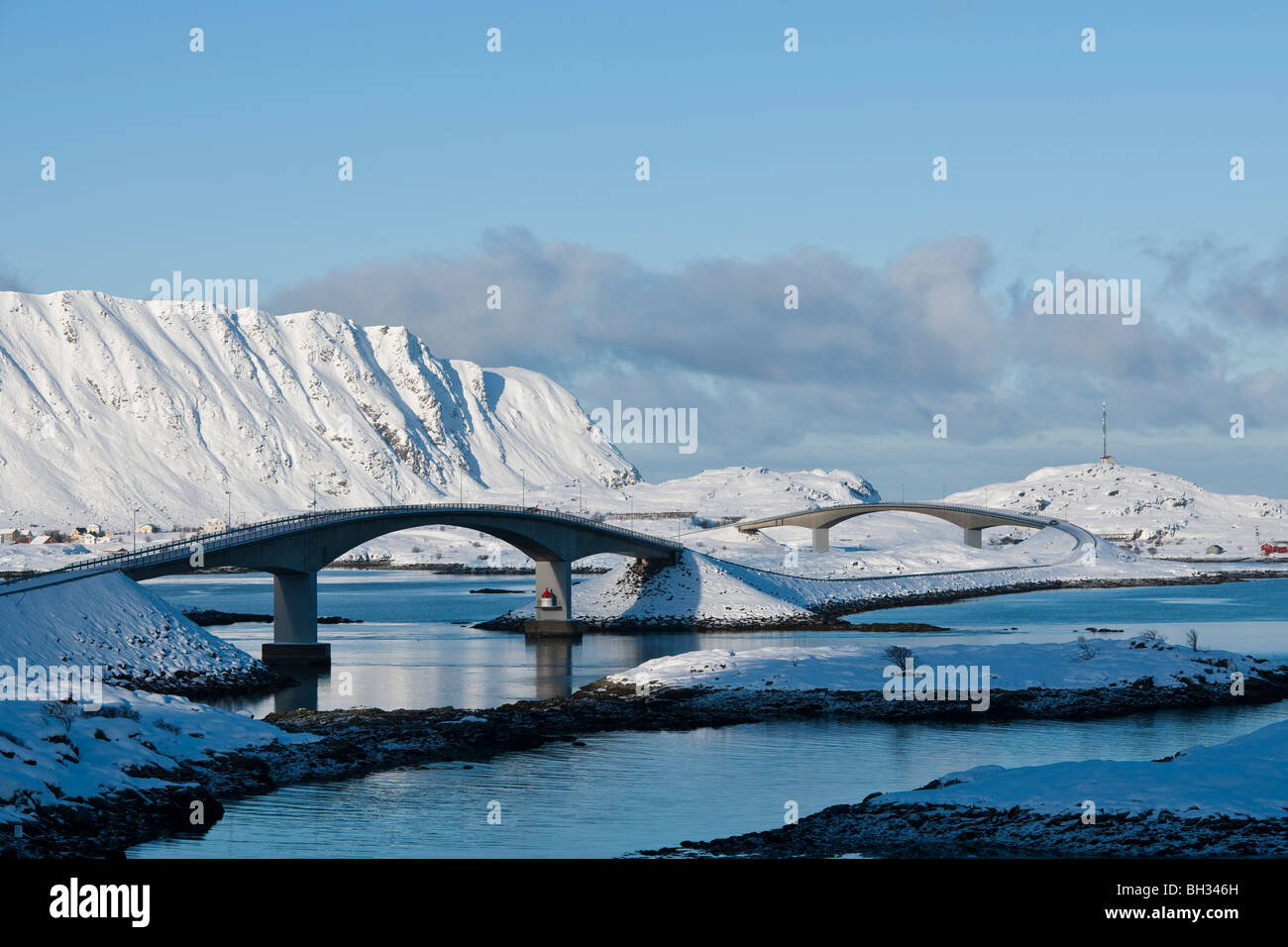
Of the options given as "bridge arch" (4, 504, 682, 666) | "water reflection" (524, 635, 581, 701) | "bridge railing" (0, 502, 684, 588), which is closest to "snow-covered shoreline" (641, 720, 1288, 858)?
"water reflection" (524, 635, 581, 701)

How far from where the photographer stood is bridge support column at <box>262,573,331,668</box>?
8000 centimetres

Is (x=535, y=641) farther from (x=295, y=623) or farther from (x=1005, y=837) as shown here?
(x=1005, y=837)

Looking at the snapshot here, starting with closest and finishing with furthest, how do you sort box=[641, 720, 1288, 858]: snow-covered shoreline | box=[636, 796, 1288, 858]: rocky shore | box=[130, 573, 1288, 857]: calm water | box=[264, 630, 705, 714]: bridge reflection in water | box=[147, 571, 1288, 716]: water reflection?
box=[636, 796, 1288, 858]: rocky shore
box=[641, 720, 1288, 858]: snow-covered shoreline
box=[130, 573, 1288, 857]: calm water
box=[264, 630, 705, 714]: bridge reflection in water
box=[147, 571, 1288, 716]: water reflection

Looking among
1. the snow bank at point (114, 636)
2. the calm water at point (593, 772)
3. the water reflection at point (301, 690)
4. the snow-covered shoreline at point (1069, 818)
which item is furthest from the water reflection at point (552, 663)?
the snow-covered shoreline at point (1069, 818)

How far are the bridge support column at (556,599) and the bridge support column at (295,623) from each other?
25.6 metres

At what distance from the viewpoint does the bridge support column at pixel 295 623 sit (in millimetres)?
80000

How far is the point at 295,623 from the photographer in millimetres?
82625

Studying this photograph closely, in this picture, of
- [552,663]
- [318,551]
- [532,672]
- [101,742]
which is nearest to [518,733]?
[101,742]

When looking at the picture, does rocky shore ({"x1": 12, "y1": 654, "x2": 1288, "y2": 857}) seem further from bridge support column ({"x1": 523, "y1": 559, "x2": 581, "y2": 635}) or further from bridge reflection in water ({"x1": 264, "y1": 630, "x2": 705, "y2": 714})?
bridge support column ({"x1": 523, "y1": 559, "x2": 581, "y2": 635})

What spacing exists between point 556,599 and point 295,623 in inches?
1175

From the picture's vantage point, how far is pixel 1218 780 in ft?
103

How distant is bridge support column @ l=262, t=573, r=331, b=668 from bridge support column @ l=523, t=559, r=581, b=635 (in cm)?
2558

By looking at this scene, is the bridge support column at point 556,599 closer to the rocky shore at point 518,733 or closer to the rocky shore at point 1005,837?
the rocky shore at point 518,733
